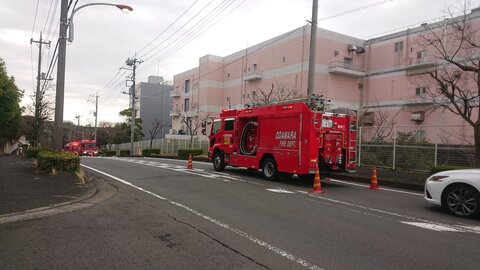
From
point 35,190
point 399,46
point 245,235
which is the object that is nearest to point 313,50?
point 35,190

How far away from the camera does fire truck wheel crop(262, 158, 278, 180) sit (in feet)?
49.8

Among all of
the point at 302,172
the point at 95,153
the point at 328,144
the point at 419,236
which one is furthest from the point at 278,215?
the point at 95,153

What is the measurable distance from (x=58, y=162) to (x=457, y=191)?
42.1 ft

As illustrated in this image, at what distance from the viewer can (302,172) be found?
1390 centimetres

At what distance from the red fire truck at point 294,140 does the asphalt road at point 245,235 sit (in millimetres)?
3354

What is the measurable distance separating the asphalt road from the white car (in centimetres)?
28

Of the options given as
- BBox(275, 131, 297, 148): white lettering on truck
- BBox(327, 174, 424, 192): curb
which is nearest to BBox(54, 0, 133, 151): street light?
BBox(275, 131, 297, 148): white lettering on truck

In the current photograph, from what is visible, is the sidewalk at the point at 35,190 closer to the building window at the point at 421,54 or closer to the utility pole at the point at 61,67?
the utility pole at the point at 61,67

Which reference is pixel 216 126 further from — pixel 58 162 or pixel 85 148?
pixel 85 148

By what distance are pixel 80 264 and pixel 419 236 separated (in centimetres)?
537

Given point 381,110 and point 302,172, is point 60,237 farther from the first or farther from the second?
point 381,110

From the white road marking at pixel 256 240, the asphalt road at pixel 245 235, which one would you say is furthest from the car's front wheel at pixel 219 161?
the white road marking at pixel 256 240

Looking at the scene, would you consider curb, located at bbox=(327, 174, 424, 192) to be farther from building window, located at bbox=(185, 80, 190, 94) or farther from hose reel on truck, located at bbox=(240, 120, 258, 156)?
building window, located at bbox=(185, 80, 190, 94)

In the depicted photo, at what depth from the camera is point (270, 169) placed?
50.9 ft
